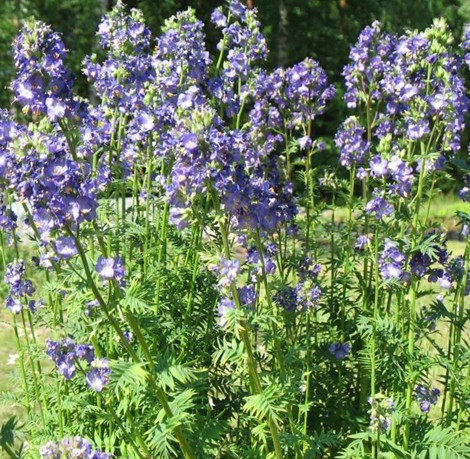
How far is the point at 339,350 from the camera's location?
350 cm

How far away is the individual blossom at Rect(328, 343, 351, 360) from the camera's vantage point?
3.50m

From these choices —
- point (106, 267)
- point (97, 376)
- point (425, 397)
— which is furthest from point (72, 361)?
point (425, 397)

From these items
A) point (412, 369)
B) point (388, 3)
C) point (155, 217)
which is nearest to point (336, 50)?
point (388, 3)

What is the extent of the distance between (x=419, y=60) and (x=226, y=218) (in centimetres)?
103

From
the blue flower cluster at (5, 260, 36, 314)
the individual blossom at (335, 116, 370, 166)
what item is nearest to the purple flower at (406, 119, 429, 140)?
the individual blossom at (335, 116, 370, 166)

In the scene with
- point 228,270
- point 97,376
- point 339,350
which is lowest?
point 339,350

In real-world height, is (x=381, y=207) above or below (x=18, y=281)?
above

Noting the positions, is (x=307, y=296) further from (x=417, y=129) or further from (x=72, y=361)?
(x=72, y=361)

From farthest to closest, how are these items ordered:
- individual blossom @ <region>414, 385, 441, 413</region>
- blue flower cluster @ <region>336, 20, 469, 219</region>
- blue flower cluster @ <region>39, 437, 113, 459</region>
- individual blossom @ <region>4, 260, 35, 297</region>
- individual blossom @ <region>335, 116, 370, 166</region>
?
individual blossom @ <region>335, 116, 370, 166</region>
individual blossom @ <region>4, 260, 35, 297</region>
individual blossom @ <region>414, 385, 441, 413</region>
blue flower cluster @ <region>336, 20, 469, 219</region>
blue flower cluster @ <region>39, 437, 113, 459</region>

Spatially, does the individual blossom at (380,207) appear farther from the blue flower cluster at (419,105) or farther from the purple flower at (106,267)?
the purple flower at (106,267)

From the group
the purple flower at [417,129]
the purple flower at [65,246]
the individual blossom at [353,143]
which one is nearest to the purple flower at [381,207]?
the purple flower at [417,129]

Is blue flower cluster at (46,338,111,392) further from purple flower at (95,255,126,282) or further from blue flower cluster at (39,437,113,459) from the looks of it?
blue flower cluster at (39,437,113,459)

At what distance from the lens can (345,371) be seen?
12.2 feet

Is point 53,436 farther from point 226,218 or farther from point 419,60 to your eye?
point 419,60
